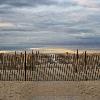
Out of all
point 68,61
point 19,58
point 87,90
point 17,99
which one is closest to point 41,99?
point 17,99

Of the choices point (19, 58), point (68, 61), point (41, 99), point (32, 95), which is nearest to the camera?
point (41, 99)

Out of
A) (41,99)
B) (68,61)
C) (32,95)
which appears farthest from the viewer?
(68,61)

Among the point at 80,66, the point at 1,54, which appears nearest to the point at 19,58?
the point at 1,54

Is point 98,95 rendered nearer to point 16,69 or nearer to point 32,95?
point 32,95

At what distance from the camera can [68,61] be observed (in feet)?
125

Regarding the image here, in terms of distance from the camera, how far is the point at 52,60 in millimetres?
34438

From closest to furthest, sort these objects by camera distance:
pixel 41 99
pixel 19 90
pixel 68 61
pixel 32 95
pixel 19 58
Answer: pixel 41 99, pixel 32 95, pixel 19 90, pixel 19 58, pixel 68 61

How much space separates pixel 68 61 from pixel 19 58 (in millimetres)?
7018

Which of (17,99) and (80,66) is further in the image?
(80,66)

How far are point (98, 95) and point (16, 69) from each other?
18574 mm

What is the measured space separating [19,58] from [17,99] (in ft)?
56.8

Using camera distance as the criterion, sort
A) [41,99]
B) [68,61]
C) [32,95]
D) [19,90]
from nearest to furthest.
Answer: [41,99]
[32,95]
[19,90]
[68,61]

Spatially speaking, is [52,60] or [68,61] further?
[68,61]

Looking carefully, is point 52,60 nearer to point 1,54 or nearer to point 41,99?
point 1,54
